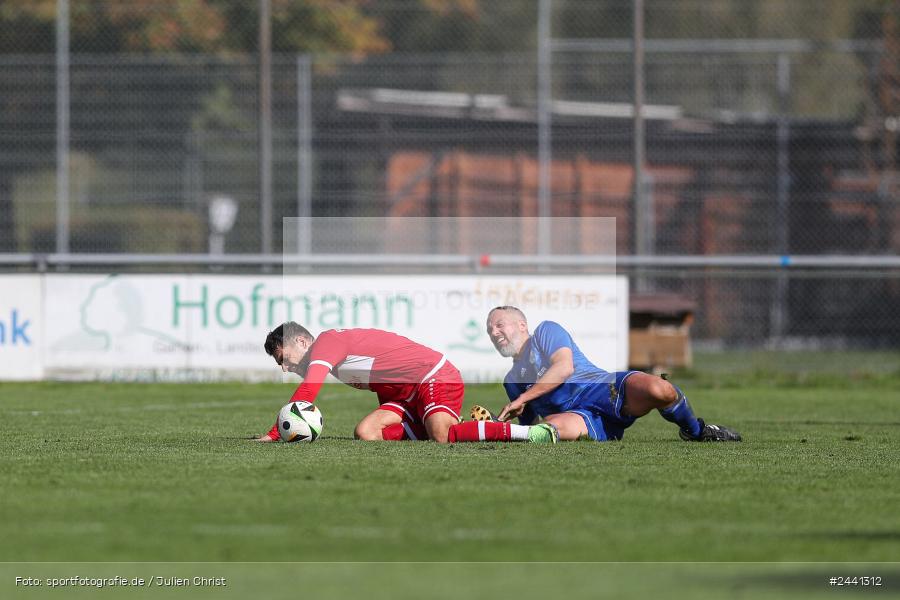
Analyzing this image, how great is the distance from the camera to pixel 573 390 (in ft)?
33.2

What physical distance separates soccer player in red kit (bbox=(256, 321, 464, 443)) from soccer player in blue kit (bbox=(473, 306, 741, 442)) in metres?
0.41

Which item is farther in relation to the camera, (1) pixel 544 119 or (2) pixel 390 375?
(1) pixel 544 119

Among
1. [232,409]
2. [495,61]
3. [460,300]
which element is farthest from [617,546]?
[495,61]

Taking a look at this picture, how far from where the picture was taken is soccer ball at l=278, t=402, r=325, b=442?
986 cm

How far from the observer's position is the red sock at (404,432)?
1041 centimetres

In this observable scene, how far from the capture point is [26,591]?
5105mm

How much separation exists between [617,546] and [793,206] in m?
20.6

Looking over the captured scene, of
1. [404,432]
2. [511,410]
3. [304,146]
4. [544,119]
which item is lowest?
[404,432]

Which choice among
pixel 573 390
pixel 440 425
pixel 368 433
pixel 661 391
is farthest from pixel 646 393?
A: pixel 368 433

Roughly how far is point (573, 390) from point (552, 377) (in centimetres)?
30

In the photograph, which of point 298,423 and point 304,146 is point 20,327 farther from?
point 298,423

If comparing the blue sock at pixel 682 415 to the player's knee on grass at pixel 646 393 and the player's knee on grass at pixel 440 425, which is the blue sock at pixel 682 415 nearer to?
the player's knee on grass at pixel 646 393

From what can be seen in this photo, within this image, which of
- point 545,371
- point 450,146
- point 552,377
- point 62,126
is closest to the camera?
point 552,377

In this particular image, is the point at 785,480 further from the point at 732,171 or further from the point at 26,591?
the point at 732,171
